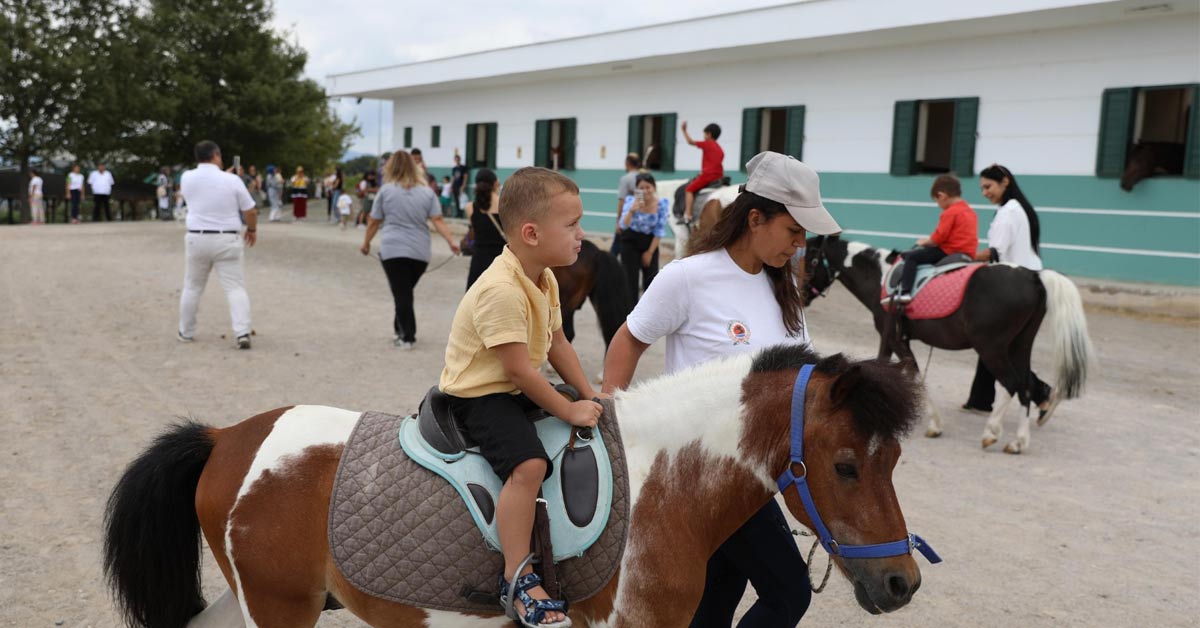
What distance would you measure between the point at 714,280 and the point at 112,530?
1.88 m

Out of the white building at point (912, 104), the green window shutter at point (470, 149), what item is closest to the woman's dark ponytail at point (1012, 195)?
the white building at point (912, 104)

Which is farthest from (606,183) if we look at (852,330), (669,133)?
(852,330)

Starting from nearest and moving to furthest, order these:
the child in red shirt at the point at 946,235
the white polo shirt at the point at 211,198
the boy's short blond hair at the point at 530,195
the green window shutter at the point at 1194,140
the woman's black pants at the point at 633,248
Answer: the boy's short blond hair at the point at 530,195
the child in red shirt at the point at 946,235
the white polo shirt at the point at 211,198
the woman's black pants at the point at 633,248
the green window shutter at the point at 1194,140

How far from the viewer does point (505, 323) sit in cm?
237

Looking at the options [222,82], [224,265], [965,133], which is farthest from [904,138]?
[222,82]

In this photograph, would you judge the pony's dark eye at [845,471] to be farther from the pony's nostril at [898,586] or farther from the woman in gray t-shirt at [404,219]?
the woman in gray t-shirt at [404,219]

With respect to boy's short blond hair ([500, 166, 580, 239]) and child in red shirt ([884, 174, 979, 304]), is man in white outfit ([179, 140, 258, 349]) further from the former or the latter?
boy's short blond hair ([500, 166, 580, 239])

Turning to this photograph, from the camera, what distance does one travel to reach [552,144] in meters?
24.3

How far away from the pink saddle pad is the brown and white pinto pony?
5.65 m

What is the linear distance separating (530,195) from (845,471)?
1046 millimetres

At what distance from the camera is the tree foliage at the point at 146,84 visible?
30922mm

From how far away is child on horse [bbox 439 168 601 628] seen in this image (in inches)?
91.4

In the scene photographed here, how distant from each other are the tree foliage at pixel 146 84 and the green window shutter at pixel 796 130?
20.9m

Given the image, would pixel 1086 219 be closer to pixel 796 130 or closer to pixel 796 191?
pixel 796 130
